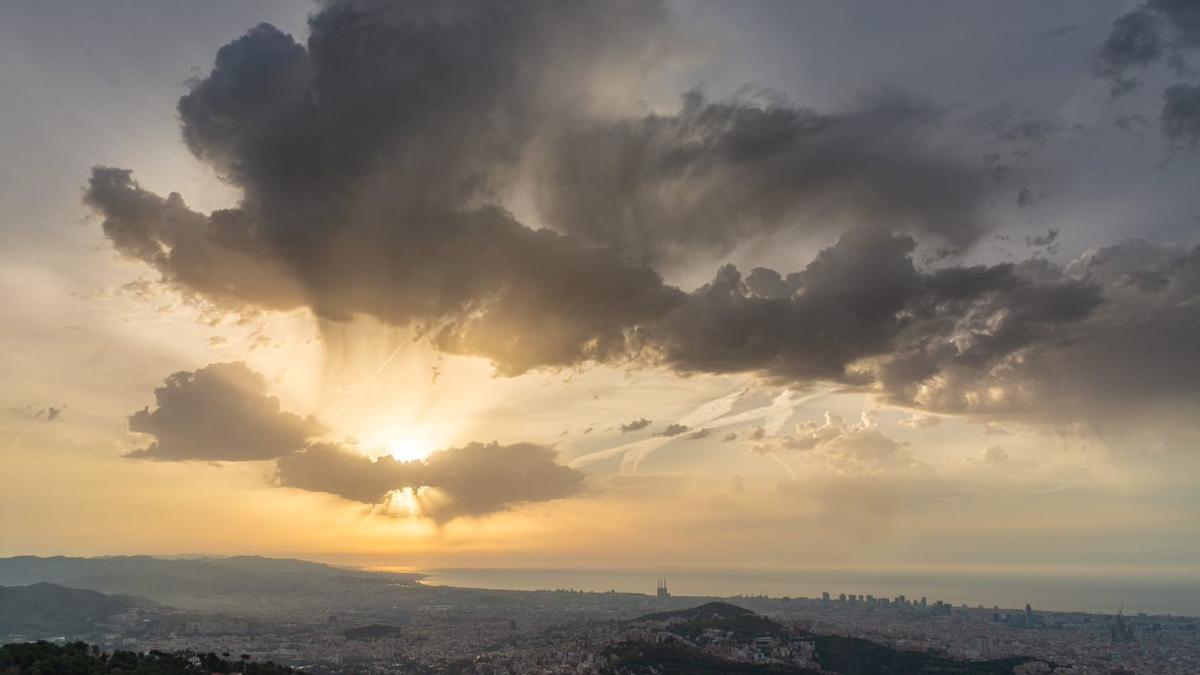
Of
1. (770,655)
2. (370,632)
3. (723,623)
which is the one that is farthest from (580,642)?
(370,632)

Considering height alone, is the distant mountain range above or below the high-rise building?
below

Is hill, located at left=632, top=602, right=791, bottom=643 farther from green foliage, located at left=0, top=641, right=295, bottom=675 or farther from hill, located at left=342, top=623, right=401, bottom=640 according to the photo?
green foliage, located at left=0, top=641, right=295, bottom=675

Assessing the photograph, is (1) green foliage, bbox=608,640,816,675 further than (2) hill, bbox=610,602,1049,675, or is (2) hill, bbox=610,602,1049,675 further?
(2) hill, bbox=610,602,1049,675

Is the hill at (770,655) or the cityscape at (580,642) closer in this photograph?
the hill at (770,655)

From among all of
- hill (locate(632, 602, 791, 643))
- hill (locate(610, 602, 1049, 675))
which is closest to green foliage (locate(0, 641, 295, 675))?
hill (locate(610, 602, 1049, 675))

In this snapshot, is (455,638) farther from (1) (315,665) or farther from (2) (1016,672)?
(2) (1016,672)

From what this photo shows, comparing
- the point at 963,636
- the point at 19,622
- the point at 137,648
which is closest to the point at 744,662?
the point at 963,636

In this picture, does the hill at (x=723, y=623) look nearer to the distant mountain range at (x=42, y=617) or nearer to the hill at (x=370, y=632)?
the hill at (x=370, y=632)

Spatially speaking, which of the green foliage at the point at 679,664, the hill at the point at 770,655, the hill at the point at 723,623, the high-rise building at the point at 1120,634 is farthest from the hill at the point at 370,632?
the high-rise building at the point at 1120,634

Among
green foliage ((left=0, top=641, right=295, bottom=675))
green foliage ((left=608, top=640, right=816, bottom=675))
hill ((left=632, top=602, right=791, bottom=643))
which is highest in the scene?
green foliage ((left=0, top=641, right=295, bottom=675))

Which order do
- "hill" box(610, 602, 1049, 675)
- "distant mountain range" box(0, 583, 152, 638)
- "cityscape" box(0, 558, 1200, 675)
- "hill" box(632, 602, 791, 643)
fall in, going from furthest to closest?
"distant mountain range" box(0, 583, 152, 638) < "hill" box(632, 602, 791, 643) < "cityscape" box(0, 558, 1200, 675) < "hill" box(610, 602, 1049, 675)

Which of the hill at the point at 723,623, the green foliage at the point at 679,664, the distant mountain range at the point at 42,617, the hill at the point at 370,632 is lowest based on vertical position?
the distant mountain range at the point at 42,617
